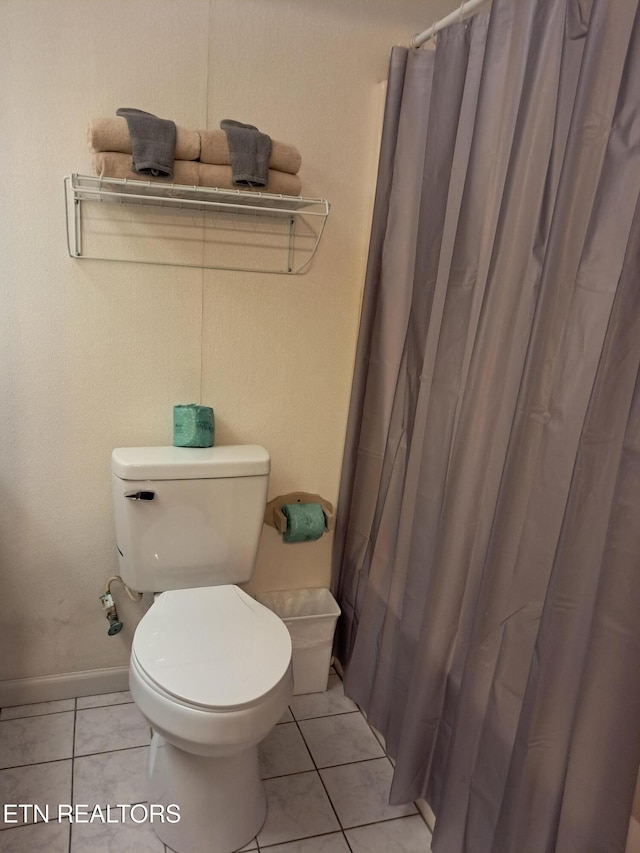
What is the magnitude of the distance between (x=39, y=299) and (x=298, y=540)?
1.06 m

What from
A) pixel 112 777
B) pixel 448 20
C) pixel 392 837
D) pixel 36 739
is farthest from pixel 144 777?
pixel 448 20

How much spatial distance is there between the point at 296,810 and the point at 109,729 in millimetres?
622

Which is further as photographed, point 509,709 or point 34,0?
point 34,0

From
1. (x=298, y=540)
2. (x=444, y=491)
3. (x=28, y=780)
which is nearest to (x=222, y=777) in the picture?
(x=28, y=780)

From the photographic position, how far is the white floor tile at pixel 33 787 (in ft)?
5.07

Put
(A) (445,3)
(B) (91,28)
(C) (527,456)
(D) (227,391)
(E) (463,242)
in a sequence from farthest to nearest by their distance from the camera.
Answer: (D) (227,391) → (A) (445,3) → (B) (91,28) → (E) (463,242) → (C) (527,456)

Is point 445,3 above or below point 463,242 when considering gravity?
→ above

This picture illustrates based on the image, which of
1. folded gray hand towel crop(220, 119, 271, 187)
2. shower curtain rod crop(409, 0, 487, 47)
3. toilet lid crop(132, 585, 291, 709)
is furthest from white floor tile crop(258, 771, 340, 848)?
shower curtain rod crop(409, 0, 487, 47)

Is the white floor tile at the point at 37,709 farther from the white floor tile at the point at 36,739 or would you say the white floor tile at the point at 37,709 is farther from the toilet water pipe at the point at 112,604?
the toilet water pipe at the point at 112,604

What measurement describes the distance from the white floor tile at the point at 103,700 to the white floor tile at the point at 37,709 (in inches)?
1.1

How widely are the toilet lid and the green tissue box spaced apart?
1.41 ft

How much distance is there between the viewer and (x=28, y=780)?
1.64 meters

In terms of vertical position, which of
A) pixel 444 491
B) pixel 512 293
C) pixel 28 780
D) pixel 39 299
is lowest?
pixel 28 780

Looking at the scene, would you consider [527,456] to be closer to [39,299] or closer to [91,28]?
[39,299]
